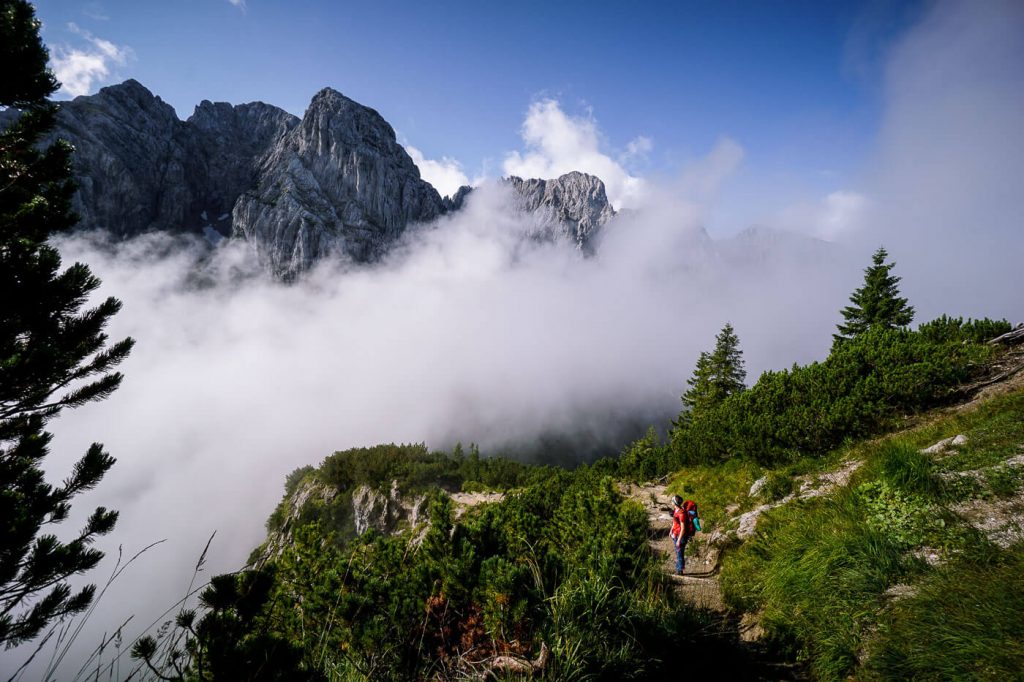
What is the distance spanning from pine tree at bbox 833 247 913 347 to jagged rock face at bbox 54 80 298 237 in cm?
16097

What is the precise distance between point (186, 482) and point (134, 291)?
300ft

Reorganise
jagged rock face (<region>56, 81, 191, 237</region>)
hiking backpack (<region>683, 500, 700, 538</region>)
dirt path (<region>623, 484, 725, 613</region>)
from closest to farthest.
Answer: dirt path (<region>623, 484, 725, 613</region>)
hiking backpack (<region>683, 500, 700, 538</region>)
jagged rock face (<region>56, 81, 191, 237</region>)

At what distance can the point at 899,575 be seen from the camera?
3891 mm

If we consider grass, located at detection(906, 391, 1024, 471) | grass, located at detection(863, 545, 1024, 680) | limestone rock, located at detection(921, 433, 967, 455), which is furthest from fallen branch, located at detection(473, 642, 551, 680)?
limestone rock, located at detection(921, 433, 967, 455)

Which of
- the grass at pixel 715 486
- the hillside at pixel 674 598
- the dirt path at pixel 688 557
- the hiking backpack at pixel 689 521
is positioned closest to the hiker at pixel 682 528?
the hiking backpack at pixel 689 521

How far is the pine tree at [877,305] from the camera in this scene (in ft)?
110

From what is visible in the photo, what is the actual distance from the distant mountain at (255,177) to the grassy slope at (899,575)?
15270cm

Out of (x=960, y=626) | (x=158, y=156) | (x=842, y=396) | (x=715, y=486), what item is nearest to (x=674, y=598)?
(x=960, y=626)

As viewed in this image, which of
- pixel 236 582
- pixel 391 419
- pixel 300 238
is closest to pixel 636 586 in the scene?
pixel 236 582

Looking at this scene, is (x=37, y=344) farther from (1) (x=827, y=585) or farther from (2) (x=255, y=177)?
(2) (x=255, y=177)

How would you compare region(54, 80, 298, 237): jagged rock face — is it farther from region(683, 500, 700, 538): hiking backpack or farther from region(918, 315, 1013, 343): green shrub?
region(918, 315, 1013, 343): green shrub

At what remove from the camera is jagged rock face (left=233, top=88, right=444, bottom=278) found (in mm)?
133250

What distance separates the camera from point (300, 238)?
134375 mm

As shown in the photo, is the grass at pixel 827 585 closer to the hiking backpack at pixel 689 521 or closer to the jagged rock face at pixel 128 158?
the hiking backpack at pixel 689 521
